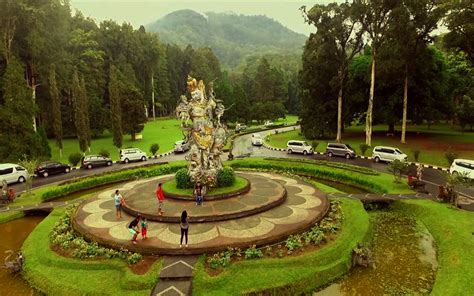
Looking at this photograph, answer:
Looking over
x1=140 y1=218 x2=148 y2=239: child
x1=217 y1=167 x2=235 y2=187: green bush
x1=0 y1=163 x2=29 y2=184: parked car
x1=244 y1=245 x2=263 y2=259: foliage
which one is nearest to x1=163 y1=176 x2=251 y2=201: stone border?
x1=217 y1=167 x2=235 y2=187: green bush

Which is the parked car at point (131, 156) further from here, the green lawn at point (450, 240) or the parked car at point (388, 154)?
the green lawn at point (450, 240)

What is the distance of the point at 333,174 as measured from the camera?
3338 cm

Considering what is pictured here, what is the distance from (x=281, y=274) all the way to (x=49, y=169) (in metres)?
31.8

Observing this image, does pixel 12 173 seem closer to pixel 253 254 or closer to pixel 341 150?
pixel 253 254

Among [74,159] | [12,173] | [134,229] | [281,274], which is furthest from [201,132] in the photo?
[74,159]

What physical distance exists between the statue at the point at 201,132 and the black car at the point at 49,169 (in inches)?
805

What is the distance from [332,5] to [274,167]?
81.8ft

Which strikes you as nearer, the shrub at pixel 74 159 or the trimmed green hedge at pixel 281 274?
the trimmed green hedge at pixel 281 274

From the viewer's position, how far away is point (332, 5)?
46938 millimetres

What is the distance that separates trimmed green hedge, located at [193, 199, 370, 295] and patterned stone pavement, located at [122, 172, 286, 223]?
4.83 metres

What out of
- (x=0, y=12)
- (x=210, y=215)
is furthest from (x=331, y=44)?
(x=0, y=12)

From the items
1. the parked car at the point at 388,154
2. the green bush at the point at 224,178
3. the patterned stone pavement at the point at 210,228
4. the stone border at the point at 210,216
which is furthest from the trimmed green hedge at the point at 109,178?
the parked car at the point at 388,154

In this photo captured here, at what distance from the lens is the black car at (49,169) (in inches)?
1460

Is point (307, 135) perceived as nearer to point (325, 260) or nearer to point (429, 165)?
point (429, 165)
